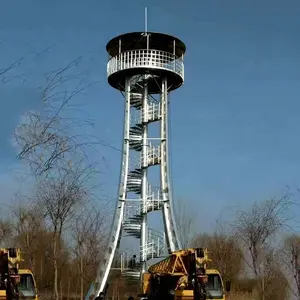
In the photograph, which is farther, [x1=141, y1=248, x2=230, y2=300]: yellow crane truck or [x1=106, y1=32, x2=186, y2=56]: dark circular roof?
[x1=106, y1=32, x2=186, y2=56]: dark circular roof

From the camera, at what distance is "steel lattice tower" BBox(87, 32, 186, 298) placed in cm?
5262

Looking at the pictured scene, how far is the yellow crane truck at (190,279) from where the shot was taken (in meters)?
27.4

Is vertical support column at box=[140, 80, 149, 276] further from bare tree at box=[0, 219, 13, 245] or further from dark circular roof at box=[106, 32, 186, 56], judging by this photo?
bare tree at box=[0, 219, 13, 245]

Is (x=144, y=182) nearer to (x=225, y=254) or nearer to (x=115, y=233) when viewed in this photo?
(x=115, y=233)

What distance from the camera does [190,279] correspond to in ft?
91.6

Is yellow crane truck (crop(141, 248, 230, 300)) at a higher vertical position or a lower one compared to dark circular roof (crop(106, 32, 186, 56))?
lower

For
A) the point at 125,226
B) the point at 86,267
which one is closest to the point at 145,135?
the point at 125,226

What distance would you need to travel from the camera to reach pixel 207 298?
91.1 feet

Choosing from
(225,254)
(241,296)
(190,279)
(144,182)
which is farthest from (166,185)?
(190,279)

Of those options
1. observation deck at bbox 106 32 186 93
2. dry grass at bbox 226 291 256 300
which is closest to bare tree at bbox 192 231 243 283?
dry grass at bbox 226 291 256 300

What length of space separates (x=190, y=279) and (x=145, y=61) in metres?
30.9

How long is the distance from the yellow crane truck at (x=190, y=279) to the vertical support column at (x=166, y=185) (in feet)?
61.8

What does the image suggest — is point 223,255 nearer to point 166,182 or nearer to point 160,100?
point 166,182

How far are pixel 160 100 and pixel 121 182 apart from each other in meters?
9.00
